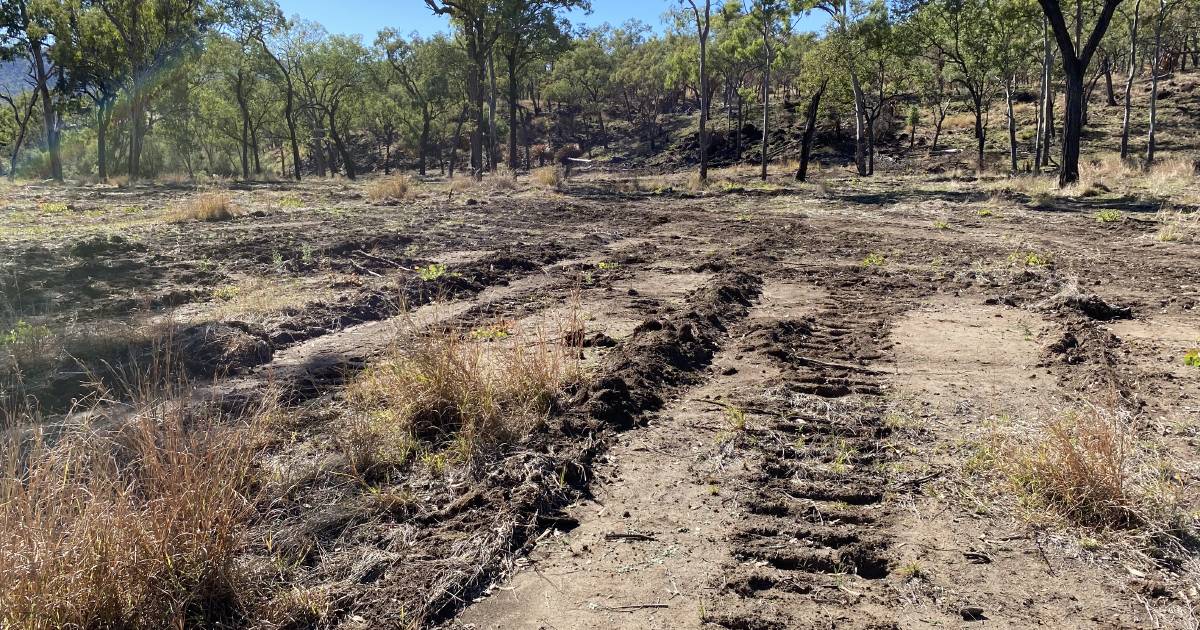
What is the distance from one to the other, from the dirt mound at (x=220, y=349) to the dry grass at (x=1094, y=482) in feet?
18.5

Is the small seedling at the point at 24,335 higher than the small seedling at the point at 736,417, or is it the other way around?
the small seedling at the point at 24,335

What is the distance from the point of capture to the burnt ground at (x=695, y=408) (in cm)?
280

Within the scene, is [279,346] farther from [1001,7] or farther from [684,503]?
[1001,7]

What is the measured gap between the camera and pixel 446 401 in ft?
14.1

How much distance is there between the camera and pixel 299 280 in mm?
8891

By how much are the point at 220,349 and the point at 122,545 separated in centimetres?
380

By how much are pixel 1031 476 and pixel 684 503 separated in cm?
172

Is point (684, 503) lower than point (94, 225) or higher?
lower

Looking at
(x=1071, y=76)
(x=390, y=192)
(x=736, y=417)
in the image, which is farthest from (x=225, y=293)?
(x=1071, y=76)

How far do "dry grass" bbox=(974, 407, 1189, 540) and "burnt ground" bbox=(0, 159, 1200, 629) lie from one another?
86mm

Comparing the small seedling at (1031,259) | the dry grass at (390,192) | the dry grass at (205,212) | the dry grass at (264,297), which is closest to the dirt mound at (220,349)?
the dry grass at (264,297)

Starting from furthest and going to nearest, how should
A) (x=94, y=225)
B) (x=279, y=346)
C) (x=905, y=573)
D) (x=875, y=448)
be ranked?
(x=94, y=225) < (x=279, y=346) < (x=875, y=448) < (x=905, y=573)

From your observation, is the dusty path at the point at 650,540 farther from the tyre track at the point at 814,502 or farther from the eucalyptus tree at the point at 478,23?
the eucalyptus tree at the point at 478,23

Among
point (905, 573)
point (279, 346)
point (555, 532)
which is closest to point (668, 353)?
point (555, 532)
